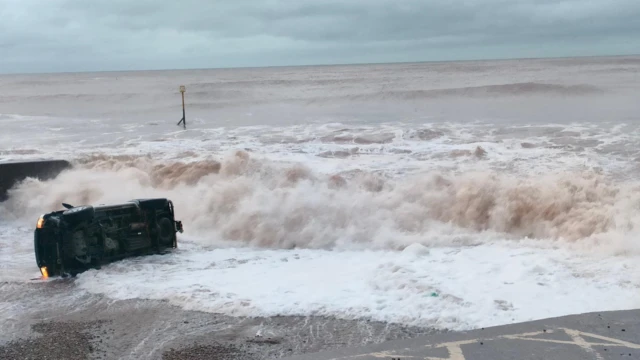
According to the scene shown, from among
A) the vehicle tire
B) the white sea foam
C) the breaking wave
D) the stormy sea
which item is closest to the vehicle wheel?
the stormy sea

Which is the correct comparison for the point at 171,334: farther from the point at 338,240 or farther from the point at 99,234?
the point at 338,240

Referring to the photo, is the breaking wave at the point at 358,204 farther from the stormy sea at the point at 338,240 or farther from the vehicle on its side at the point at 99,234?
the vehicle on its side at the point at 99,234

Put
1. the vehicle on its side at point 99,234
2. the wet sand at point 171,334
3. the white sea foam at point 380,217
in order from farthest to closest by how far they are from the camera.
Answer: the vehicle on its side at point 99,234 → the white sea foam at point 380,217 → the wet sand at point 171,334

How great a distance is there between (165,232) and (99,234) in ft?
3.77

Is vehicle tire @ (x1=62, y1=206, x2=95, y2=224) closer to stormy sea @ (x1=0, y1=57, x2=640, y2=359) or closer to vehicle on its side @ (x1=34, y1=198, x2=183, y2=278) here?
vehicle on its side @ (x1=34, y1=198, x2=183, y2=278)

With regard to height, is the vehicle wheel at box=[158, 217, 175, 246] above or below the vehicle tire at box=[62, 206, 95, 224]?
below

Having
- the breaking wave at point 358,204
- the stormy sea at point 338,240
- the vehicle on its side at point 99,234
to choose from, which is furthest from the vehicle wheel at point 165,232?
the breaking wave at point 358,204

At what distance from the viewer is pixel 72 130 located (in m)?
29.6

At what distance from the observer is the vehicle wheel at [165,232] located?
987 cm

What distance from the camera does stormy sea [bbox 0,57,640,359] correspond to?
6.79m

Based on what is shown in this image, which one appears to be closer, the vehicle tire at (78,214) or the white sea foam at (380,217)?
the white sea foam at (380,217)

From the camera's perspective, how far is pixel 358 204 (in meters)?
12.1

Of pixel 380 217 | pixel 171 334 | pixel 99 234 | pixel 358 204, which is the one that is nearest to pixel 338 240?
pixel 380 217

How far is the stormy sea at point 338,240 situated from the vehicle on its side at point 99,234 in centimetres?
25
